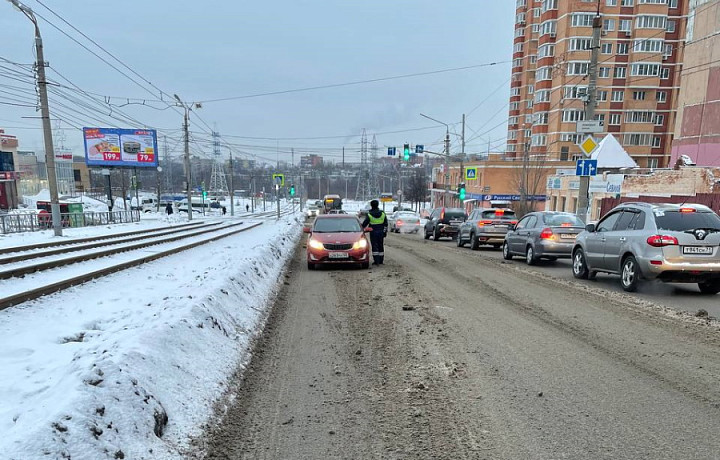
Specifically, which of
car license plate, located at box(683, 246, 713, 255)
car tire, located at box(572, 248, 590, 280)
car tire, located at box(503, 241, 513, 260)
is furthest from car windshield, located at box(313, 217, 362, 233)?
car license plate, located at box(683, 246, 713, 255)

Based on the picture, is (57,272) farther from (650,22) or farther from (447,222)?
(650,22)

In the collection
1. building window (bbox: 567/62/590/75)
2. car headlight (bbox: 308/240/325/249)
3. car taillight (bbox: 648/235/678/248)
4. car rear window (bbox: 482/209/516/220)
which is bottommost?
car headlight (bbox: 308/240/325/249)

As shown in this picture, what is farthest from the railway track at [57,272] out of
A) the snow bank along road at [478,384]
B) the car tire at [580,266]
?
the car tire at [580,266]

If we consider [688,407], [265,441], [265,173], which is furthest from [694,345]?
[265,173]

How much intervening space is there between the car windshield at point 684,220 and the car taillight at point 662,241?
8.2 inches

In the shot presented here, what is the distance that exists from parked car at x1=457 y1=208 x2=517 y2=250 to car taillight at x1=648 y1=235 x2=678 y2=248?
9.07 meters

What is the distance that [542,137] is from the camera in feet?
209

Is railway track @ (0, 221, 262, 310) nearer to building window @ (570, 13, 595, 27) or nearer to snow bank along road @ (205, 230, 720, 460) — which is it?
snow bank along road @ (205, 230, 720, 460)

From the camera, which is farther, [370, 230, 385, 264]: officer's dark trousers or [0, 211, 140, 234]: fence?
[0, 211, 140, 234]: fence

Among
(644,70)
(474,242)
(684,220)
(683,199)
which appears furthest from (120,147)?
(644,70)

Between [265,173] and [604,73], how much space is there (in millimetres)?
55358

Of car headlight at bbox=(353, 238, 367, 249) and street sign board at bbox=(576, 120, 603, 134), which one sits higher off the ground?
street sign board at bbox=(576, 120, 603, 134)

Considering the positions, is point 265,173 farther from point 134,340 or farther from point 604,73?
point 134,340

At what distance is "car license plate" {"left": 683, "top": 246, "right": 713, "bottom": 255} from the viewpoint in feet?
25.2
